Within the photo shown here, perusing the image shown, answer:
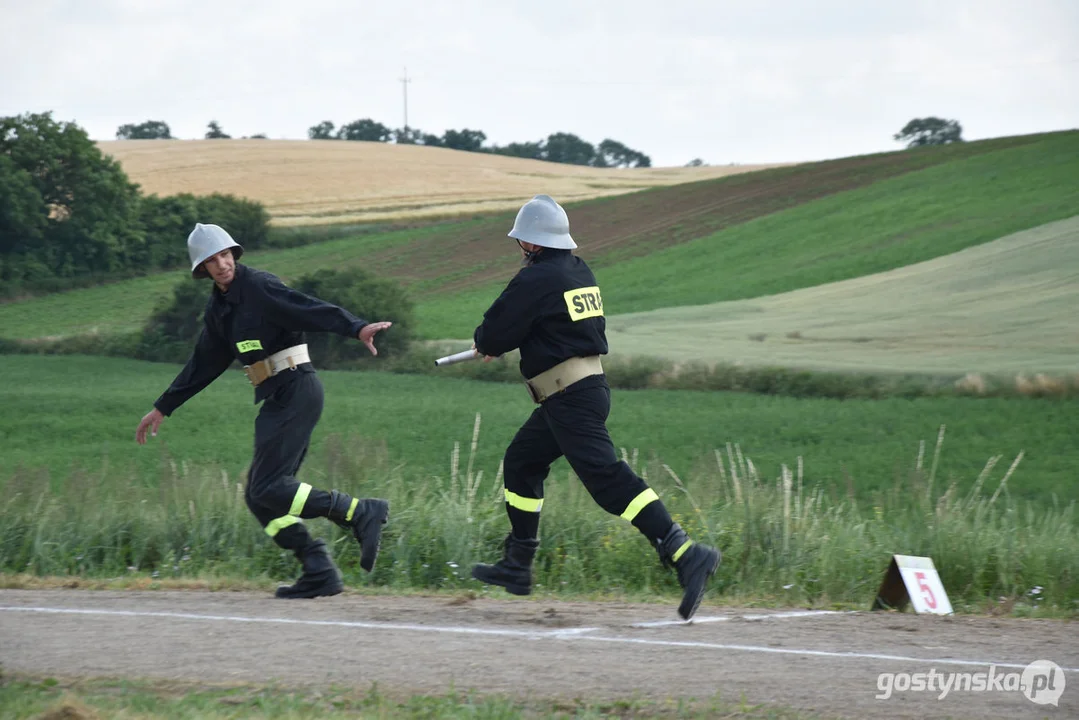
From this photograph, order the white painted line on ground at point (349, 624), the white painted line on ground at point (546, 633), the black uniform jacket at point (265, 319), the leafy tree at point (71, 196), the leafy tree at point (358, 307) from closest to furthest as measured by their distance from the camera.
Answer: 1. the white painted line on ground at point (546, 633)
2. the white painted line on ground at point (349, 624)
3. the black uniform jacket at point (265, 319)
4. the leafy tree at point (358, 307)
5. the leafy tree at point (71, 196)

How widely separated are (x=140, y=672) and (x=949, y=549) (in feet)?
17.6

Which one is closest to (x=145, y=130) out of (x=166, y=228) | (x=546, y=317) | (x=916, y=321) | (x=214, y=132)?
(x=214, y=132)

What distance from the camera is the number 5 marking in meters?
7.04

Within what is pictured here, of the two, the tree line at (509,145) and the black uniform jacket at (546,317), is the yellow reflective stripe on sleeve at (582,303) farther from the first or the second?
the tree line at (509,145)

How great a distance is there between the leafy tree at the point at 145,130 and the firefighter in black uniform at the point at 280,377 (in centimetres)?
9298

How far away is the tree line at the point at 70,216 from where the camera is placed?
3612 cm

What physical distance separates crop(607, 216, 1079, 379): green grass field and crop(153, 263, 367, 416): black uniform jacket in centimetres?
1840

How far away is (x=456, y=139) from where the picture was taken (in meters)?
93.9

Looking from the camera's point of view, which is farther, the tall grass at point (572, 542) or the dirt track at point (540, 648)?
the tall grass at point (572, 542)

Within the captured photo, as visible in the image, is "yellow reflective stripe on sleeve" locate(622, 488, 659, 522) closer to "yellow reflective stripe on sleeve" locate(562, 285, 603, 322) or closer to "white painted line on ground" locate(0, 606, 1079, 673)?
"white painted line on ground" locate(0, 606, 1079, 673)

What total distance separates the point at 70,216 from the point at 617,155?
2932 inches

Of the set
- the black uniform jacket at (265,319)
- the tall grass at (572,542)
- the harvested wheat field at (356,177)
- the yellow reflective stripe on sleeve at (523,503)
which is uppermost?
the harvested wheat field at (356,177)

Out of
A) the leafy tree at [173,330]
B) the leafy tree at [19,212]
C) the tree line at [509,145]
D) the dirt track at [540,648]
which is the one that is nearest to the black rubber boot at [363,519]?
the dirt track at [540,648]

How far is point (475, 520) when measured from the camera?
8992mm
